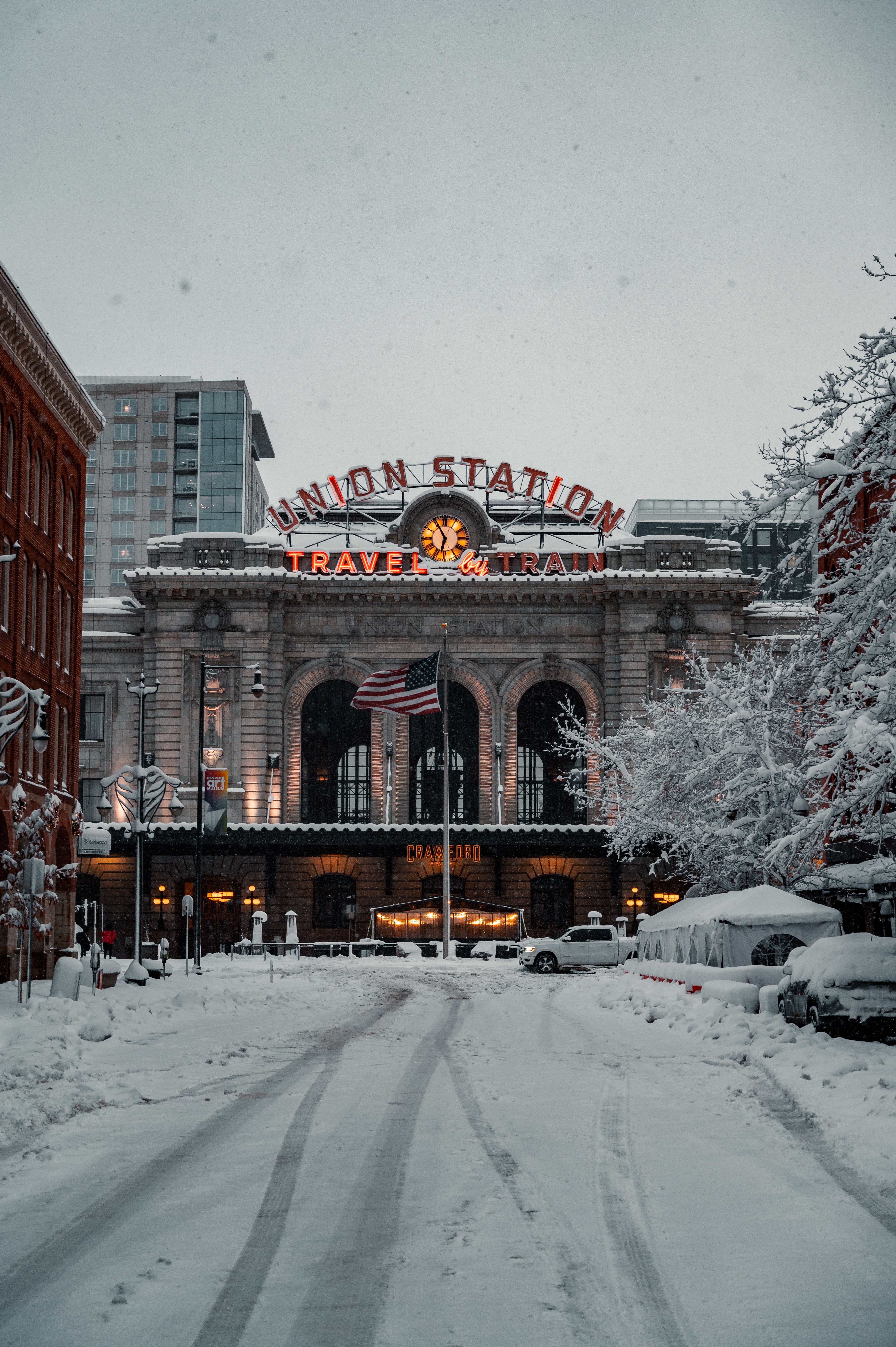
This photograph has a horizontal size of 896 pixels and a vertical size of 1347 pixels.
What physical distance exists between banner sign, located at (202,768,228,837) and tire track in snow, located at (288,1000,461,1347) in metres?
32.0

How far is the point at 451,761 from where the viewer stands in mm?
78125

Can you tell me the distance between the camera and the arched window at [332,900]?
74000 millimetres

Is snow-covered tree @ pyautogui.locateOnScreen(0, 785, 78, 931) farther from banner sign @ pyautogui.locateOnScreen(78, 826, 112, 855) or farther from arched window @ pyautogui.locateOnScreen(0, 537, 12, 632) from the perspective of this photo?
banner sign @ pyautogui.locateOnScreen(78, 826, 112, 855)

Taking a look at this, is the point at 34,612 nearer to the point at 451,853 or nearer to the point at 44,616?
the point at 44,616

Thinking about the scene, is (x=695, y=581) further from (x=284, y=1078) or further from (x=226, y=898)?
(x=284, y=1078)

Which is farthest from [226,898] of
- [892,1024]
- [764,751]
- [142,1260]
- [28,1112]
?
[142,1260]

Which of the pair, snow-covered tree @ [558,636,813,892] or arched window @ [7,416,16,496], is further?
snow-covered tree @ [558,636,813,892]

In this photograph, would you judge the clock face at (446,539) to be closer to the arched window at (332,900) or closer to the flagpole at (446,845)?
the flagpole at (446,845)

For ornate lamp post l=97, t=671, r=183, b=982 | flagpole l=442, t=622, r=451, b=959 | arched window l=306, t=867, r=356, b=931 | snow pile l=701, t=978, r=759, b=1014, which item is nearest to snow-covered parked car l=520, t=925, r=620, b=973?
flagpole l=442, t=622, r=451, b=959

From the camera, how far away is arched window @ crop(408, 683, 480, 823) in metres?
77.2

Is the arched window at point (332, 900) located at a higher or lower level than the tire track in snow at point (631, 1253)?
higher

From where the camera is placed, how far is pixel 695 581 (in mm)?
75312

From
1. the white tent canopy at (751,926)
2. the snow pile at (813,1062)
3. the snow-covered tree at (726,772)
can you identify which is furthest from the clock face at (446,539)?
the snow pile at (813,1062)

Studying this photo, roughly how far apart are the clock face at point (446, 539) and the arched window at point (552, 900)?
18387 mm
